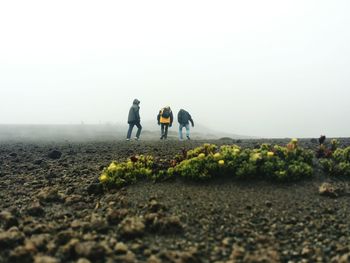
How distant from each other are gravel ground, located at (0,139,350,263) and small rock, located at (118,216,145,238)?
15 mm

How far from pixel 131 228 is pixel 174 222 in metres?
0.72

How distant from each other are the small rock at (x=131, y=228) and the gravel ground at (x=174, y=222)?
15 millimetres

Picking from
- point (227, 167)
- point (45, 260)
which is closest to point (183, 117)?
point (227, 167)

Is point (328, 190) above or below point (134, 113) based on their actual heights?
below

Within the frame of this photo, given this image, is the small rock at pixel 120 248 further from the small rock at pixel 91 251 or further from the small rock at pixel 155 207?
the small rock at pixel 155 207

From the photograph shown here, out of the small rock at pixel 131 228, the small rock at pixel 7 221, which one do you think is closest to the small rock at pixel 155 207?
the small rock at pixel 131 228

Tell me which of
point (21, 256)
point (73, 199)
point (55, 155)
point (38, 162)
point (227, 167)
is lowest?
point (21, 256)

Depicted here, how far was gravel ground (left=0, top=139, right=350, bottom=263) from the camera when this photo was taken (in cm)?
570

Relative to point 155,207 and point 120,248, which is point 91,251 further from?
point 155,207

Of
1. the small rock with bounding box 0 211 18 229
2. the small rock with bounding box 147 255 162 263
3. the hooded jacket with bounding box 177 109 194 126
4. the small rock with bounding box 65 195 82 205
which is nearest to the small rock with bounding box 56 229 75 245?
the small rock with bounding box 0 211 18 229

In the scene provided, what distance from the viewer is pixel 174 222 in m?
6.59

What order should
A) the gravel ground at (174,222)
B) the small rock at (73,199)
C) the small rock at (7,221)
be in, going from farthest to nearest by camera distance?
the small rock at (73,199), the small rock at (7,221), the gravel ground at (174,222)

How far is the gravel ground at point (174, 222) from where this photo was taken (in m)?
5.70

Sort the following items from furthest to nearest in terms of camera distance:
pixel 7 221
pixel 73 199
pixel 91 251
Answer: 1. pixel 73 199
2. pixel 7 221
3. pixel 91 251
